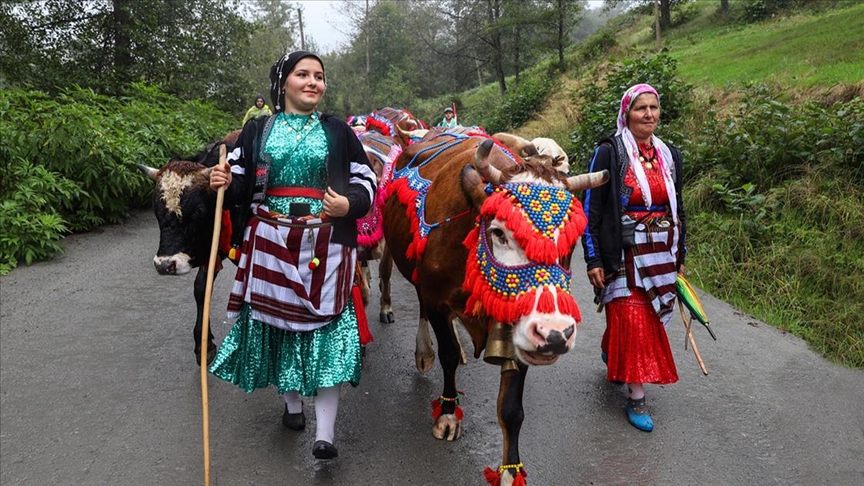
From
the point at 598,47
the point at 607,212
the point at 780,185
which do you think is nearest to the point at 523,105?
the point at 598,47

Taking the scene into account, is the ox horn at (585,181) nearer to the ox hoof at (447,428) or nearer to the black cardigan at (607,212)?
the black cardigan at (607,212)

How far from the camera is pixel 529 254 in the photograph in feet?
7.68

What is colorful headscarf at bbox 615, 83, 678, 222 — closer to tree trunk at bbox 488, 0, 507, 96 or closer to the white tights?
the white tights

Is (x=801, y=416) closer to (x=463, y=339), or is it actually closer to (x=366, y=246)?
(x=463, y=339)

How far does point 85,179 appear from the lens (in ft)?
26.6

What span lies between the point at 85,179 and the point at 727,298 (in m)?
8.61

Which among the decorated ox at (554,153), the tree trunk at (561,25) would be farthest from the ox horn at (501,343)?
the tree trunk at (561,25)

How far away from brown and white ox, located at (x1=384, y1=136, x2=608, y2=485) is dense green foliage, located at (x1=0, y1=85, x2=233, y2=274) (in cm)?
603

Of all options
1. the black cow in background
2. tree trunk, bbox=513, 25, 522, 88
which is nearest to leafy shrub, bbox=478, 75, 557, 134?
tree trunk, bbox=513, 25, 522, 88

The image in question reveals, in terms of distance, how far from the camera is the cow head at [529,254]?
7.51 ft

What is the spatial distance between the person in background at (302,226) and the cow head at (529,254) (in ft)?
2.44

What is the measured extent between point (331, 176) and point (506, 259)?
3.58ft

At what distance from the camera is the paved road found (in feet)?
10.3

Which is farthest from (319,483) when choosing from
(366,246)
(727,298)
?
(727,298)
